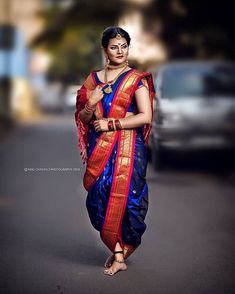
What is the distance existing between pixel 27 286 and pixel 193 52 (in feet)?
56.5

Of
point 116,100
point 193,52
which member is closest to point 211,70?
point 116,100

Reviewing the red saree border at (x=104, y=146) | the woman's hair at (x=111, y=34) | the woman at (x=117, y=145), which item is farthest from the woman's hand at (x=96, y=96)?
the woman's hair at (x=111, y=34)

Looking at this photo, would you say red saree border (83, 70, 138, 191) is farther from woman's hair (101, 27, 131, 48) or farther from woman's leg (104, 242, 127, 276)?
woman's leg (104, 242, 127, 276)

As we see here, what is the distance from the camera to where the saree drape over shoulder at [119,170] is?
5051 millimetres

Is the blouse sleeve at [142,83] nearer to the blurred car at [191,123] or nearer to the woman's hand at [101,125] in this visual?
the woman's hand at [101,125]

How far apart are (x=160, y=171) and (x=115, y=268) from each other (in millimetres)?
6671

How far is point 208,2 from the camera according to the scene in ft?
59.5

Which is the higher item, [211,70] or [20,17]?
[211,70]

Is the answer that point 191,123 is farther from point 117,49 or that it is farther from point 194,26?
point 194,26

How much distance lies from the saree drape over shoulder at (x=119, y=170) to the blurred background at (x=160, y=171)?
351 mm

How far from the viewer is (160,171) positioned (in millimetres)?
11711

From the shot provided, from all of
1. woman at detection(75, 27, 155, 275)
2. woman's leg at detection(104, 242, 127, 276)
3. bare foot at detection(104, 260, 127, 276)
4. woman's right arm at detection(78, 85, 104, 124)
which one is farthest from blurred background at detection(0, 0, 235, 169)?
bare foot at detection(104, 260, 127, 276)

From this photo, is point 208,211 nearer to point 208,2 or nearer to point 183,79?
point 183,79

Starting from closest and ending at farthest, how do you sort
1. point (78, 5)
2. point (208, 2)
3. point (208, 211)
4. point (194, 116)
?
point (208, 211) → point (194, 116) → point (208, 2) → point (78, 5)
